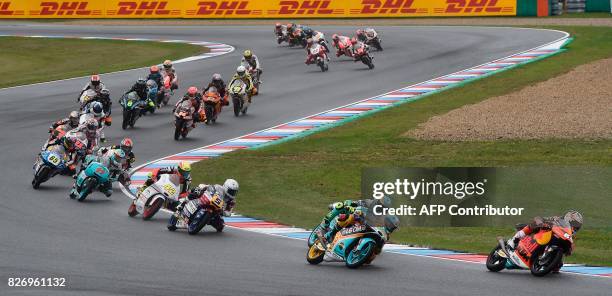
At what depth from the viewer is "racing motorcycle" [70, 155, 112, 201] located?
24.2m

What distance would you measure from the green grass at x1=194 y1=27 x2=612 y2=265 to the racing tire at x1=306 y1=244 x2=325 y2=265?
302 centimetres

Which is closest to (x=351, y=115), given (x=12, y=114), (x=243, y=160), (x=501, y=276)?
(x=243, y=160)

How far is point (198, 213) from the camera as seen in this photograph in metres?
21.0

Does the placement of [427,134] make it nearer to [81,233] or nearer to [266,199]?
[266,199]

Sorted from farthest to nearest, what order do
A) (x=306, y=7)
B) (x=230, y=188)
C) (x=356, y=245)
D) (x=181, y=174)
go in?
(x=306, y=7) → (x=181, y=174) → (x=230, y=188) → (x=356, y=245)

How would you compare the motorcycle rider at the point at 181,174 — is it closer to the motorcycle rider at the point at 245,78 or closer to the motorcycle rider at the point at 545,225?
the motorcycle rider at the point at 545,225

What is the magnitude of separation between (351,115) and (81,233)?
17.1 meters

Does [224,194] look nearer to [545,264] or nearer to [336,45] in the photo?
[545,264]

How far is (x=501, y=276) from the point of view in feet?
58.2

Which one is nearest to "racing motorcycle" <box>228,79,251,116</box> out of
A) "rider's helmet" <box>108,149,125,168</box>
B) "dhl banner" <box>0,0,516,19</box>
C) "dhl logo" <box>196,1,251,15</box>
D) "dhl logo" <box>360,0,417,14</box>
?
"rider's helmet" <box>108,149,125,168</box>

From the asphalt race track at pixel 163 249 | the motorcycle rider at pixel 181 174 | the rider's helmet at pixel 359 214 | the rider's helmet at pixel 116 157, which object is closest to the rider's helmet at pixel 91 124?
the asphalt race track at pixel 163 249

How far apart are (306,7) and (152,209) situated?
45.6 m

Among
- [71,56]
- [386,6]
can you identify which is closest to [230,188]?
[71,56]

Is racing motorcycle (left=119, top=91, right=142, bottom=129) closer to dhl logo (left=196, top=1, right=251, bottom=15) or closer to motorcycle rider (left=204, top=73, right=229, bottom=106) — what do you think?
motorcycle rider (left=204, top=73, right=229, bottom=106)
